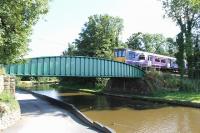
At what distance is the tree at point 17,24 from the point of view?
25859 mm

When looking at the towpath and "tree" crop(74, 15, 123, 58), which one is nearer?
the towpath

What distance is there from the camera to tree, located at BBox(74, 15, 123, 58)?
293 ft

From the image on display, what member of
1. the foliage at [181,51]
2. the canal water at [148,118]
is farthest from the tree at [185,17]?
the canal water at [148,118]

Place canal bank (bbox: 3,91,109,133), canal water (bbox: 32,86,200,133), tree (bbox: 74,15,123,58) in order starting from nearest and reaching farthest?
canal bank (bbox: 3,91,109,133)
canal water (bbox: 32,86,200,133)
tree (bbox: 74,15,123,58)

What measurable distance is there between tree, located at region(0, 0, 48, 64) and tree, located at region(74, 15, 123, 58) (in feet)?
194

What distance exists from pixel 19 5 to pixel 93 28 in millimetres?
67969

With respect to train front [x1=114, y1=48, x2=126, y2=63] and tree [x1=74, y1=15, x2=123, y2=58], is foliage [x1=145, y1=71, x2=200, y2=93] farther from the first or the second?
tree [x1=74, y1=15, x2=123, y2=58]

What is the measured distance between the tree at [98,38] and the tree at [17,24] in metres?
59.1

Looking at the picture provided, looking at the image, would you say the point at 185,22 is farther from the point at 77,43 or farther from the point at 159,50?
the point at 159,50

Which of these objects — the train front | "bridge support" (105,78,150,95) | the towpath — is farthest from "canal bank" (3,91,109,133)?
the train front

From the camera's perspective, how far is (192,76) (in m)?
65.4

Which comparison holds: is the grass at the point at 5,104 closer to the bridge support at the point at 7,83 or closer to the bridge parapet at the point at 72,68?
the bridge support at the point at 7,83

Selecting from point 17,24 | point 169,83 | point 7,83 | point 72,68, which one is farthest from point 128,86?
point 17,24

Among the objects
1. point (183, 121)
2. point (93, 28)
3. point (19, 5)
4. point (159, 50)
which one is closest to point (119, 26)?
point (93, 28)
